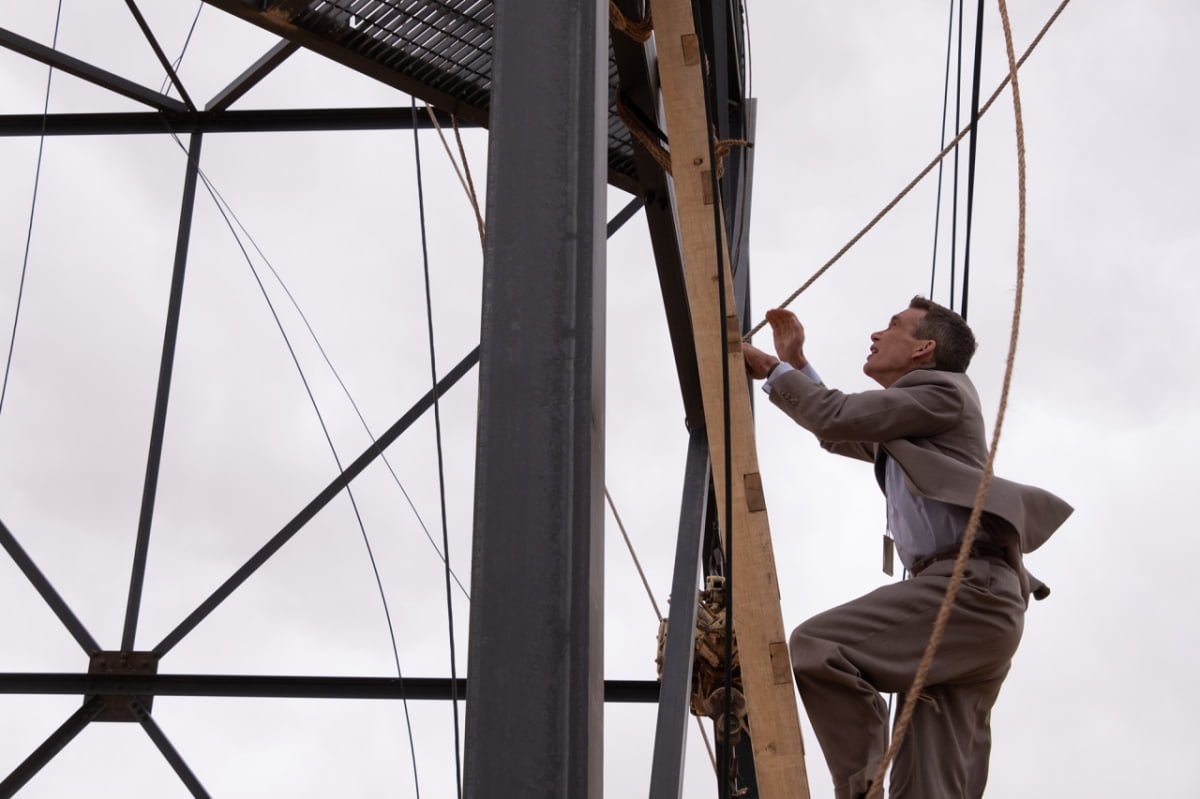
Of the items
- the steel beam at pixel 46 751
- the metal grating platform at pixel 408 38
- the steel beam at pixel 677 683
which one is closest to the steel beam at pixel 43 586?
the steel beam at pixel 46 751

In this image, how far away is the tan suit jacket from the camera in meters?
4.30

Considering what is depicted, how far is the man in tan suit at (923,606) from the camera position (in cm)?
416

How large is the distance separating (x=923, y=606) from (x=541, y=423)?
1.96 metres

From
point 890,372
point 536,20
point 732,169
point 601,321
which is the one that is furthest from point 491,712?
point 732,169

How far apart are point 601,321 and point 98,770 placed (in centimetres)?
3950

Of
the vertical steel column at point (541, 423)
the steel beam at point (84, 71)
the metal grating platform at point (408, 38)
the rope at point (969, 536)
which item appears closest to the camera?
the vertical steel column at point (541, 423)

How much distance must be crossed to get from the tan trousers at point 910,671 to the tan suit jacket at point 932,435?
7.2 inches

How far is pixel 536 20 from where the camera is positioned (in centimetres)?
299

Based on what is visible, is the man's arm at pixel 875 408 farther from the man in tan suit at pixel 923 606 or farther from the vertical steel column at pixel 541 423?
the vertical steel column at pixel 541 423

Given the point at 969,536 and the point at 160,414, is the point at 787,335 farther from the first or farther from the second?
the point at 160,414

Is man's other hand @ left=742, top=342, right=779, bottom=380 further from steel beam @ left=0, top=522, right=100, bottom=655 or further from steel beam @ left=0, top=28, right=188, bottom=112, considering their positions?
steel beam @ left=0, top=28, right=188, bottom=112

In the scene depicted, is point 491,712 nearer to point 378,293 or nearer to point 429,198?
point 429,198

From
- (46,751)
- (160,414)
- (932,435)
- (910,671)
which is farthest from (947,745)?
(160,414)

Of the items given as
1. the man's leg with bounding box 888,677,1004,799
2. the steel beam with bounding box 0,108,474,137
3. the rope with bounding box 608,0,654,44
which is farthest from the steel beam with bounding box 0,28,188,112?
the man's leg with bounding box 888,677,1004,799
